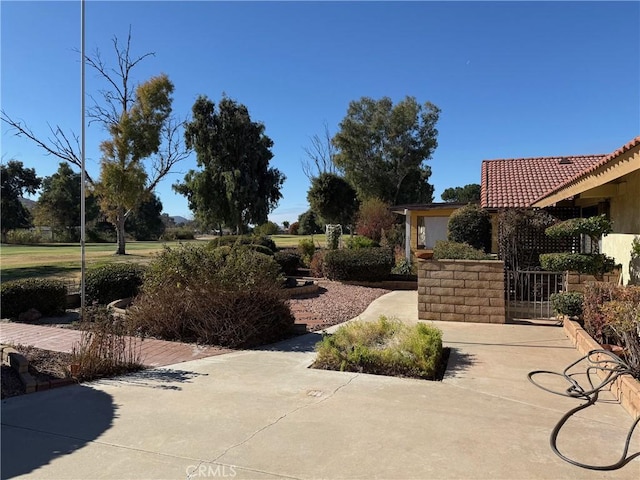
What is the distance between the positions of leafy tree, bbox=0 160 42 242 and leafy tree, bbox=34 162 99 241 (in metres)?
2.14

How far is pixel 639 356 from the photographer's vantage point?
463cm

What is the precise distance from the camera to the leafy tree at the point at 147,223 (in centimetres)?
6406

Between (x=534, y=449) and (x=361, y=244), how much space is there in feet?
61.0

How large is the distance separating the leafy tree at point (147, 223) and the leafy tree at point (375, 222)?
44.2 meters

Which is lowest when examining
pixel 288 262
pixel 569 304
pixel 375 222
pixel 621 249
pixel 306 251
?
pixel 569 304

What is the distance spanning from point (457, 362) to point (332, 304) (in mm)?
5731

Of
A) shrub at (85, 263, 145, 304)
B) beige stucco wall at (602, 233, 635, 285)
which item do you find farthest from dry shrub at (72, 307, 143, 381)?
beige stucco wall at (602, 233, 635, 285)

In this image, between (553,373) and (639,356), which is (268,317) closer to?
(553,373)

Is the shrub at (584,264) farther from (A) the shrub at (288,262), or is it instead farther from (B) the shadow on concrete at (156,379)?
(A) the shrub at (288,262)

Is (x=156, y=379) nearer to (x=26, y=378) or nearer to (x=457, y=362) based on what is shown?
(x=26, y=378)

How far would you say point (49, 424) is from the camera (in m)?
3.87

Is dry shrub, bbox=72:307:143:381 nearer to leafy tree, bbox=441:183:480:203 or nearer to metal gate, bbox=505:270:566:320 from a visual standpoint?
metal gate, bbox=505:270:566:320

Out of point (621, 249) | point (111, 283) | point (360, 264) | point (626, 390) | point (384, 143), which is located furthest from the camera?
point (384, 143)

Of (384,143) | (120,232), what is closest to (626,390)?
(120,232)
